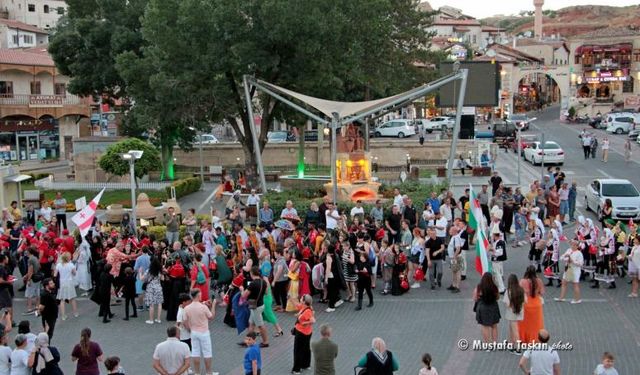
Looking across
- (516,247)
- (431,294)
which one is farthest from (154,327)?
(516,247)

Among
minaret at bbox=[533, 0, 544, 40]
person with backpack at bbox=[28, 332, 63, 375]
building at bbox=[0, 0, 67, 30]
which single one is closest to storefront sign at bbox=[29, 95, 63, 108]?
building at bbox=[0, 0, 67, 30]

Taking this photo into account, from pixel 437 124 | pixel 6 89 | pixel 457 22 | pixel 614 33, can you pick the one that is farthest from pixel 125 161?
pixel 457 22

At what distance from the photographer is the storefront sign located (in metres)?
52.1

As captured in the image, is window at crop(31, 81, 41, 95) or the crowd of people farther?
window at crop(31, 81, 41, 95)

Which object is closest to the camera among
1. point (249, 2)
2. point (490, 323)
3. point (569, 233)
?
point (490, 323)

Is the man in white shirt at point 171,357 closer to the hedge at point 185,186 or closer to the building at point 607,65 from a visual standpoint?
the hedge at point 185,186

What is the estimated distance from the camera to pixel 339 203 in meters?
24.2

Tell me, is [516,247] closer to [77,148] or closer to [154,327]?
[154,327]

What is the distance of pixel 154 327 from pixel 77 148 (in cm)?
2767

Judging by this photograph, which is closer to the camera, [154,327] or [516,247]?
[154,327]

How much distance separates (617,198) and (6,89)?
131ft

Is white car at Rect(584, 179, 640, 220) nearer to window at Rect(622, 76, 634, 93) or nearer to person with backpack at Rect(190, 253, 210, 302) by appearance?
person with backpack at Rect(190, 253, 210, 302)

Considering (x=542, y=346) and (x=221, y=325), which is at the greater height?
(x=542, y=346)

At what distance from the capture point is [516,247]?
21781mm
